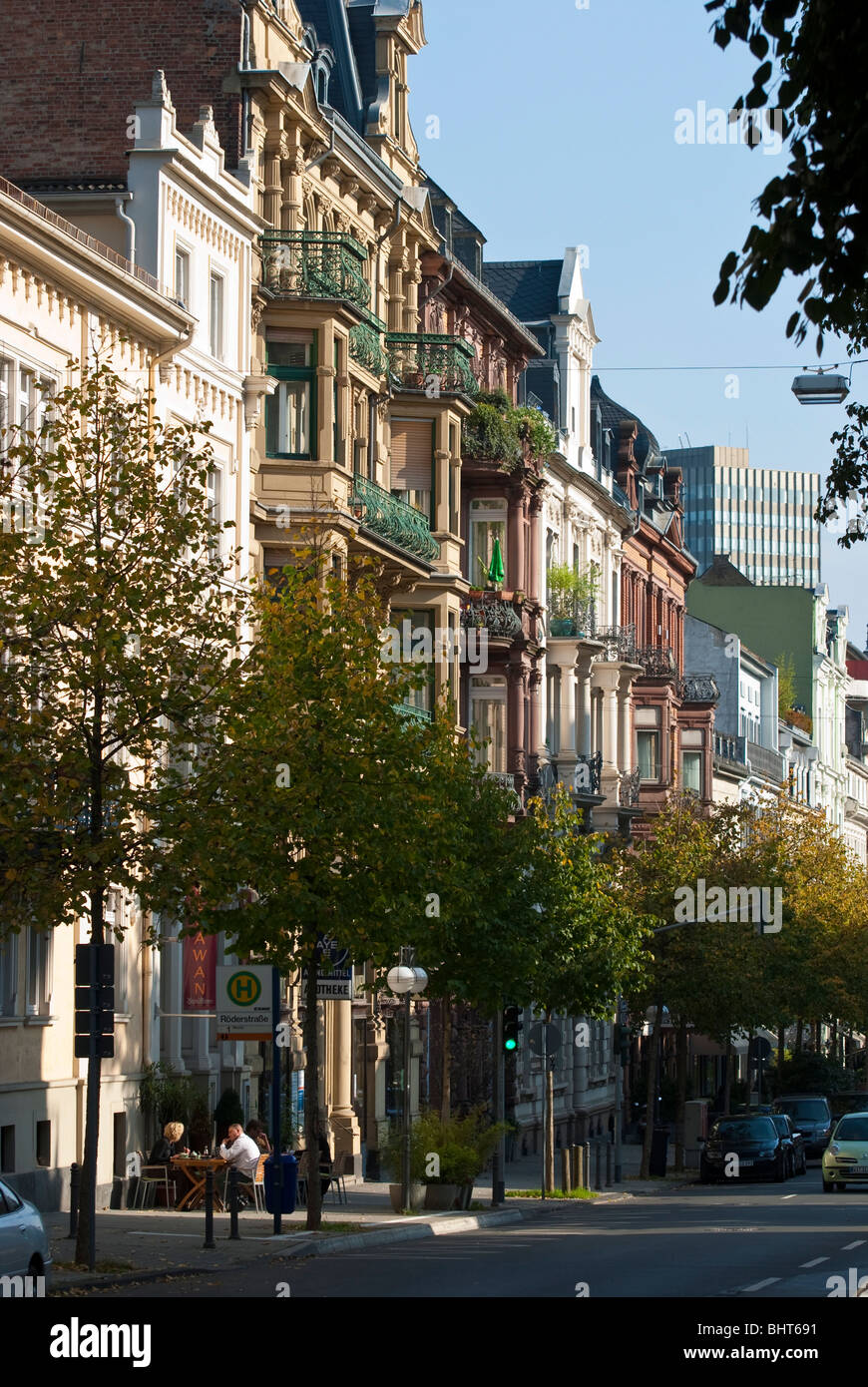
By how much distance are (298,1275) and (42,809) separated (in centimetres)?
495

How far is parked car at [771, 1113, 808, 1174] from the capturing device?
1967 inches

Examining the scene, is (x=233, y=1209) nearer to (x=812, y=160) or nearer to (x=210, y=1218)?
(x=210, y=1218)

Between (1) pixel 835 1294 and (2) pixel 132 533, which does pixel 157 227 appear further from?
(1) pixel 835 1294

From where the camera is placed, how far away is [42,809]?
21703 mm

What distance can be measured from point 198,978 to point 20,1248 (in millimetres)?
16768

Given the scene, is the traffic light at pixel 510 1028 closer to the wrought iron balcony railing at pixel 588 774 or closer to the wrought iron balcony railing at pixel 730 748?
the wrought iron balcony railing at pixel 588 774

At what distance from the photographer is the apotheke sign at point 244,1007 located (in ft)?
87.2

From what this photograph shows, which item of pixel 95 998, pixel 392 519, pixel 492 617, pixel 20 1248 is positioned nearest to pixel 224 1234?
pixel 95 998

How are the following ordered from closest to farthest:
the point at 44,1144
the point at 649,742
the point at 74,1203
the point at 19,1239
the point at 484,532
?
the point at 19,1239 < the point at 74,1203 < the point at 44,1144 < the point at 484,532 < the point at 649,742

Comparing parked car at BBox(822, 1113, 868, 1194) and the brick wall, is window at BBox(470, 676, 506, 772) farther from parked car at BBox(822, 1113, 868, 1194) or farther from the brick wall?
the brick wall

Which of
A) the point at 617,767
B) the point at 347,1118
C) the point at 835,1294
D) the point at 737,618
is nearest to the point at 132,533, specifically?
the point at 835,1294

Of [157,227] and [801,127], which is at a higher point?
[157,227]

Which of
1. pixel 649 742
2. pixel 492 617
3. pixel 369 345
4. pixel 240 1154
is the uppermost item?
pixel 369 345

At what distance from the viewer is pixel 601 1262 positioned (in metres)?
24.0
